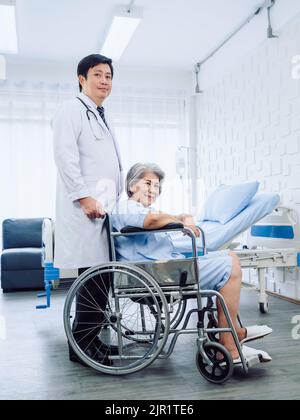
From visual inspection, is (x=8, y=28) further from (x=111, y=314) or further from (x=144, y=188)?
(x=111, y=314)

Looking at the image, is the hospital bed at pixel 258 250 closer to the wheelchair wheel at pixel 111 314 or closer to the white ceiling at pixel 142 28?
the wheelchair wheel at pixel 111 314

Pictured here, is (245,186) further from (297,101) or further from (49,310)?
(49,310)

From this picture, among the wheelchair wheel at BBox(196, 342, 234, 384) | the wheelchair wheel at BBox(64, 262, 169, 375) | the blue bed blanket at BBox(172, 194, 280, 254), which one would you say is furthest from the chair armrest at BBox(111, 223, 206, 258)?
the blue bed blanket at BBox(172, 194, 280, 254)

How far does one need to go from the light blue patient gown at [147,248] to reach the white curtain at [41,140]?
129 inches

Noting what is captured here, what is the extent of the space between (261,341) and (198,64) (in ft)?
12.2

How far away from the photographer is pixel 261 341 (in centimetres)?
250

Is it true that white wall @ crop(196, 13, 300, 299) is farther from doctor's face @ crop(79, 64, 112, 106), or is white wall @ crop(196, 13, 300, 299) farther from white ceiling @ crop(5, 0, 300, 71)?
doctor's face @ crop(79, 64, 112, 106)

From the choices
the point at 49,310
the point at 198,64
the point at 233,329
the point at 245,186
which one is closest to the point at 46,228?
the point at 49,310

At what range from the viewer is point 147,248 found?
199 cm

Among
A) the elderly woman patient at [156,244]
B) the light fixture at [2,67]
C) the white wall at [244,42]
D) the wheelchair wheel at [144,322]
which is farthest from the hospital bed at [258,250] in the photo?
the light fixture at [2,67]

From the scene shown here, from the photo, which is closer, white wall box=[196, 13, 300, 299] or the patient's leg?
the patient's leg

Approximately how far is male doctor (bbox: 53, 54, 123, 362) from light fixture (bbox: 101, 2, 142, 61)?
1.92m

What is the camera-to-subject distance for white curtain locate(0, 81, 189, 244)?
201 inches

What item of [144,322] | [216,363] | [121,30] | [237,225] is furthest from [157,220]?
[121,30]
